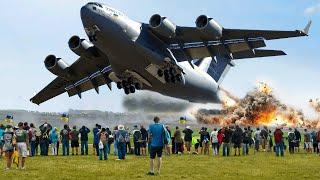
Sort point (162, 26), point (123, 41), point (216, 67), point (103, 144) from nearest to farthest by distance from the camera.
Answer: point (103, 144) → point (123, 41) → point (162, 26) → point (216, 67)

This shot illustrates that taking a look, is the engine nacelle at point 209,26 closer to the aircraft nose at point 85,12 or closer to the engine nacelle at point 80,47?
the aircraft nose at point 85,12

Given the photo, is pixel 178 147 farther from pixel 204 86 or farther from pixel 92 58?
pixel 204 86

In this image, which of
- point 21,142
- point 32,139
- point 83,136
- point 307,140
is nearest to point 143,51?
point 83,136

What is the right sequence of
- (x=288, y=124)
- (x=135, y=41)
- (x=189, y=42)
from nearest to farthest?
(x=135, y=41) < (x=189, y=42) < (x=288, y=124)

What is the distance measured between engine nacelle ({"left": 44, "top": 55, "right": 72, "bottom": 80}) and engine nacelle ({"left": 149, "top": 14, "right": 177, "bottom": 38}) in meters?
8.86

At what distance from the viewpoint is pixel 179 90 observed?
1640 inches

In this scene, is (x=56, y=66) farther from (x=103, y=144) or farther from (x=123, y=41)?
(x=103, y=144)

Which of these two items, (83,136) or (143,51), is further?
(143,51)

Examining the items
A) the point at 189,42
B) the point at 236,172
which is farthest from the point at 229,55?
the point at 236,172

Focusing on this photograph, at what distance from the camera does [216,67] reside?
1961 inches

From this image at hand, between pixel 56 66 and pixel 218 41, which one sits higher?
pixel 218 41

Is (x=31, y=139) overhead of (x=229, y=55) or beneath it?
beneath

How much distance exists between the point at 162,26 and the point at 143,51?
2.16 m

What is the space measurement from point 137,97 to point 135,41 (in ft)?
115
